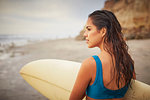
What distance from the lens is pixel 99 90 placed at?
58 centimetres

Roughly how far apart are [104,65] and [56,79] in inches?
36.9

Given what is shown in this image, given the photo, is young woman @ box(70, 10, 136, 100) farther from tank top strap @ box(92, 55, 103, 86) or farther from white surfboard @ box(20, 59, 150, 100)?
white surfboard @ box(20, 59, 150, 100)

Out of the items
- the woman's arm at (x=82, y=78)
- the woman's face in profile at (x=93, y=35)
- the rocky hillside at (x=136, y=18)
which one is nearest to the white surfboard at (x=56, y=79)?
the woman's arm at (x=82, y=78)

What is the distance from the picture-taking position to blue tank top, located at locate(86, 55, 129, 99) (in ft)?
1.80

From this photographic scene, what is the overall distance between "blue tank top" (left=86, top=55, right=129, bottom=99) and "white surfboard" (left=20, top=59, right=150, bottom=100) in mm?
433

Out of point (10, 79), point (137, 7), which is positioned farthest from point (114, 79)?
point (137, 7)

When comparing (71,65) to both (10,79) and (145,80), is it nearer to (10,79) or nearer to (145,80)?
(145,80)

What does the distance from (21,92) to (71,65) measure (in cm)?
112

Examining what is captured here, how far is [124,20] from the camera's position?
6.26 metres

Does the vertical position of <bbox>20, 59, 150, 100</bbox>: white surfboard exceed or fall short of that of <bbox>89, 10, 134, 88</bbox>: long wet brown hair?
it falls short

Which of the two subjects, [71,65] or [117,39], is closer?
[117,39]

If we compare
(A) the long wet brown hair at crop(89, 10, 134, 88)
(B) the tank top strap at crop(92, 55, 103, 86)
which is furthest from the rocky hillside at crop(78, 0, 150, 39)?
(B) the tank top strap at crop(92, 55, 103, 86)

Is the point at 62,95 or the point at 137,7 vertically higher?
the point at 137,7

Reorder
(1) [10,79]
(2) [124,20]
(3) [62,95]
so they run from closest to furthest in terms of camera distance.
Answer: (3) [62,95], (1) [10,79], (2) [124,20]
